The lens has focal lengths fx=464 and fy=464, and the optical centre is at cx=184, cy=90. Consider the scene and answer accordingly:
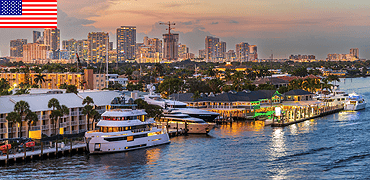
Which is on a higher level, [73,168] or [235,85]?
[235,85]

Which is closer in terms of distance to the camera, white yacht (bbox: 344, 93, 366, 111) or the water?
the water

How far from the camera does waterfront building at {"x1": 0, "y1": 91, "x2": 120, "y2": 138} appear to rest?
5662 cm

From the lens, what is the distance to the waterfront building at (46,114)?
5662 cm

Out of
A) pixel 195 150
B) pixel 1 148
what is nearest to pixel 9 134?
pixel 1 148

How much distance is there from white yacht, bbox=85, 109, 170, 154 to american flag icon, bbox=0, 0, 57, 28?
2030 centimetres

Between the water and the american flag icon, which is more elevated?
the american flag icon

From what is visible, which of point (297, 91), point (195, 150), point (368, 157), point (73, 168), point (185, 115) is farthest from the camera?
point (297, 91)

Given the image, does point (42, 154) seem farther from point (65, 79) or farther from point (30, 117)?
point (65, 79)

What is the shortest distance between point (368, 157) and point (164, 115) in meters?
32.8

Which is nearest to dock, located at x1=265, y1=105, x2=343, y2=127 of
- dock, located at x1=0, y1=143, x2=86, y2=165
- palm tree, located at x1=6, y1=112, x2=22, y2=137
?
dock, located at x1=0, y1=143, x2=86, y2=165

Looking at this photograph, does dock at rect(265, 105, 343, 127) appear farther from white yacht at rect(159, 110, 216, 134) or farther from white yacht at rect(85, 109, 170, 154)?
white yacht at rect(85, 109, 170, 154)

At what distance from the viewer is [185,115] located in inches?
2923

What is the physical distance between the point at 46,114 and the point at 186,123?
21840mm

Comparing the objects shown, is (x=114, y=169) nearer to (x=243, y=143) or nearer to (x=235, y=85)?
(x=243, y=143)
